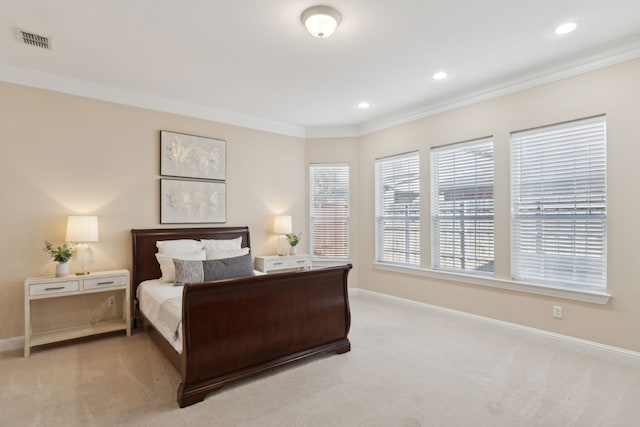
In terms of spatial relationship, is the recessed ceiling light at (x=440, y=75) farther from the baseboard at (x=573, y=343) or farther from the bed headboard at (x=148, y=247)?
the bed headboard at (x=148, y=247)

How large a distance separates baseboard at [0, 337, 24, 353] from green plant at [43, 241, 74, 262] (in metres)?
0.87

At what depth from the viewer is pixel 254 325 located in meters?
2.66

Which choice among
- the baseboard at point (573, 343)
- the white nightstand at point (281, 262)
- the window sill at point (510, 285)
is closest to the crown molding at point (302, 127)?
the white nightstand at point (281, 262)

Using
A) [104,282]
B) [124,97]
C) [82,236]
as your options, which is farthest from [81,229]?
[124,97]

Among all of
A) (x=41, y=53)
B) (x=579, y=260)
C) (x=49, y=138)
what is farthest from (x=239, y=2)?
(x=579, y=260)

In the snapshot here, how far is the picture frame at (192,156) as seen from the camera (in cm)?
427

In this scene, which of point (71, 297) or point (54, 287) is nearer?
point (54, 287)

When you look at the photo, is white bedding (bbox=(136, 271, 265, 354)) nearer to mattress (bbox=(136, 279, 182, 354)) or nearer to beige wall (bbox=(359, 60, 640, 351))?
mattress (bbox=(136, 279, 182, 354))

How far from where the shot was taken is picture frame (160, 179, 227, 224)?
427 cm

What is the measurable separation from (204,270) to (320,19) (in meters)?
2.63

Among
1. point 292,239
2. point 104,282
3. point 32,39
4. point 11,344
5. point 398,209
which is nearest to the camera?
point 32,39

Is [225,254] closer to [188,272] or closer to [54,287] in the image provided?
[188,272]

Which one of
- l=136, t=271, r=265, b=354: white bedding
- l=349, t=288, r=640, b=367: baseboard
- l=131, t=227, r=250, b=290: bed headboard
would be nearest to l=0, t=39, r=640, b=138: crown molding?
l=131, t=227, r=250, b=290: bed headboard

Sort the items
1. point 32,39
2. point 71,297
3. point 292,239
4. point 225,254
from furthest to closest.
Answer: point 292,239, point 225,254, point 71,297, point 32,39
